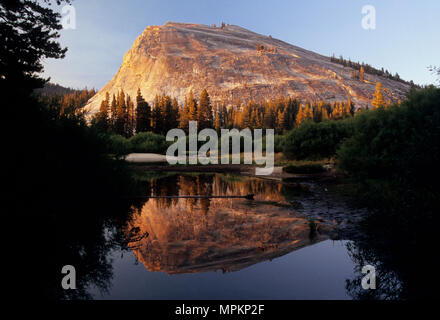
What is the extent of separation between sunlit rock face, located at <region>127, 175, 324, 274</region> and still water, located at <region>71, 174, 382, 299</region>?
0.07 ft

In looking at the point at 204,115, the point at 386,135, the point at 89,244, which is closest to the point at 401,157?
the point at 386,135

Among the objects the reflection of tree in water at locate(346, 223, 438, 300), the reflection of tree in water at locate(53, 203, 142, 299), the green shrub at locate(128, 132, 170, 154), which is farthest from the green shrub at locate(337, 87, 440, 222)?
the green shrub at locate(128, 132, 170, 154)

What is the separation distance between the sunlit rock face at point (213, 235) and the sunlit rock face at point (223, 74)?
92.8 meters

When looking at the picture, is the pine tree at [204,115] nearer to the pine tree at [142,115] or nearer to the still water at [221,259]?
the pine tree at [142,115]

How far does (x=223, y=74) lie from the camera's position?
11438 cm

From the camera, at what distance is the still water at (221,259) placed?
4.64 m

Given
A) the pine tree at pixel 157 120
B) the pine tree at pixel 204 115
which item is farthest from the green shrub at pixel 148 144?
the pine tree at pixel 204 115

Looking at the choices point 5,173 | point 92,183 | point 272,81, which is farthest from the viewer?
point 272,81

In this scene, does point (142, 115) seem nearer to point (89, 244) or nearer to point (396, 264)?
point (89, 244)

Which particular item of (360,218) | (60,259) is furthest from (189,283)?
(360,218)

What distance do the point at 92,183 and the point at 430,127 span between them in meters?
9.37
